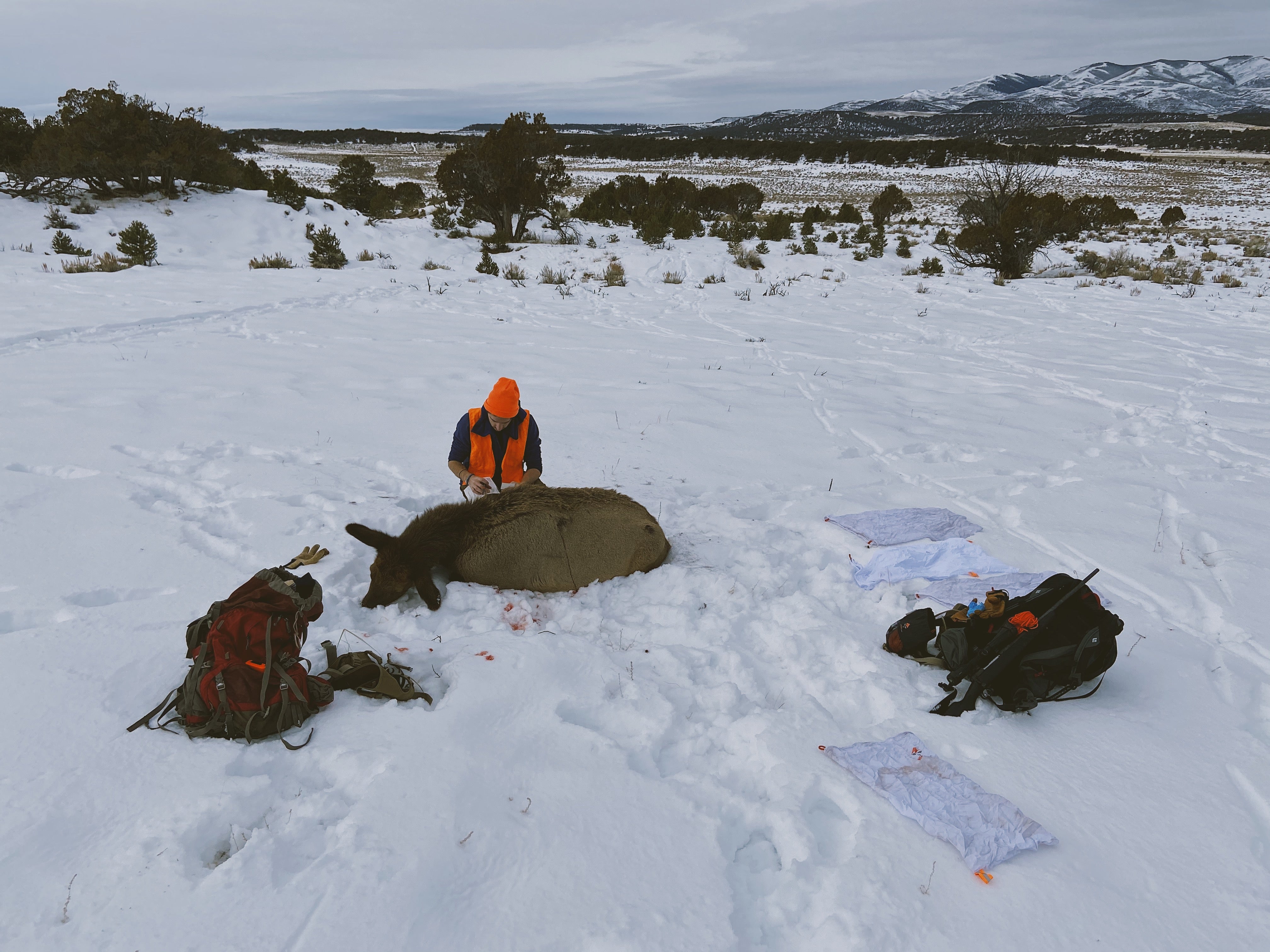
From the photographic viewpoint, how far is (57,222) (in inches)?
657

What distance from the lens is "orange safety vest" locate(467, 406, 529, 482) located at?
4871 millimetres

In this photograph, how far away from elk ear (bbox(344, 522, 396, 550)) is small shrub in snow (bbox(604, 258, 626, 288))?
1268 centimetres

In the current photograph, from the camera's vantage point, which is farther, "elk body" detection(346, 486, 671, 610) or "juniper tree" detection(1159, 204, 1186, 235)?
"juniper tree" detection(1159, 204, 1186, 235)

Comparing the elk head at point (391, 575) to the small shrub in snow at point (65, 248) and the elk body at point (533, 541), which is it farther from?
the small shrub in snow at point (65, 248)

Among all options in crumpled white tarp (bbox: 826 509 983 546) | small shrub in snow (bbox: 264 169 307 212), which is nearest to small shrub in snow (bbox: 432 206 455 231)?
small shrub in snow (bbox: 264 169 307 212)

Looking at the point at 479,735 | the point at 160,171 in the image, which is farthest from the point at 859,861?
the point at 160,171

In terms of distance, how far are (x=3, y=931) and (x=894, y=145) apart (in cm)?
7912

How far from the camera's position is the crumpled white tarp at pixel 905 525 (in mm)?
4852

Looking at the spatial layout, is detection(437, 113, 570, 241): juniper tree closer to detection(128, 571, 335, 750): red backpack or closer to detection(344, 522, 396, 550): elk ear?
detection(344, 522, 396, 550): elk ear

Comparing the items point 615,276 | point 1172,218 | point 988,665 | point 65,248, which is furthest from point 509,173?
point 1172,218

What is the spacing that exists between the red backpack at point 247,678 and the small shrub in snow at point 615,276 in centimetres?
1374

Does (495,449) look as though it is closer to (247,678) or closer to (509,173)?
(247,678)

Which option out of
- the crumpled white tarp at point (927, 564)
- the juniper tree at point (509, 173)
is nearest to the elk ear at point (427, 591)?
the crumpled white tarp at point (927, 564)

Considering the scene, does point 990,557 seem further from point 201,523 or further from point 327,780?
point 201,523
